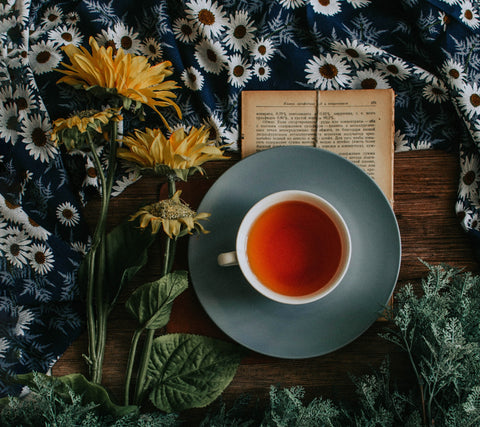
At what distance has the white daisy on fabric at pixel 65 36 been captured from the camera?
3.06ft

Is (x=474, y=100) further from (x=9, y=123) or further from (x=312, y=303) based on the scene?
(x=9, y=123)

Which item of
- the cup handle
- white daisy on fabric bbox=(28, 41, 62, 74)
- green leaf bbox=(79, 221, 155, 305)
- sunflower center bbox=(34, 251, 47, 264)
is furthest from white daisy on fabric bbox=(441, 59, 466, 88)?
sunflower center bbox=(34, 251, 47, 264)

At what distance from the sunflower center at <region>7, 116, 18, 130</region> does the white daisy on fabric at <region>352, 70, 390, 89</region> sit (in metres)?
0.69

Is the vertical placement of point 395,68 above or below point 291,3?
below

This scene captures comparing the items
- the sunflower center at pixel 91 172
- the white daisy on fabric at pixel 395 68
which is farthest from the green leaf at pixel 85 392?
the white daisy on fabric at pixel 395 68

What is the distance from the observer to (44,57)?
93 centimetres

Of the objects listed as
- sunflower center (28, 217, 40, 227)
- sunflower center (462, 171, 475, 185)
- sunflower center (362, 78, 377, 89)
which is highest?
sunflower center (362, 78, 377, 89)

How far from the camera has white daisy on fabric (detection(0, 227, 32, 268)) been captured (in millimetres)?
919

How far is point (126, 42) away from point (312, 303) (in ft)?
2.13

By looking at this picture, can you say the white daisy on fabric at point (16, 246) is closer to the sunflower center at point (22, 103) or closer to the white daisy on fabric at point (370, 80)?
the sunflower center at point (22, 103)

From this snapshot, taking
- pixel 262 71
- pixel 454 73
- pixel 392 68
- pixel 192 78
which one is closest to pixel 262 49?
pixel 262 71

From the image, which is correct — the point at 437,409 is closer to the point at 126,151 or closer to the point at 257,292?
the point at 257,292

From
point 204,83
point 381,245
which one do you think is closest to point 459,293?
point 381,245

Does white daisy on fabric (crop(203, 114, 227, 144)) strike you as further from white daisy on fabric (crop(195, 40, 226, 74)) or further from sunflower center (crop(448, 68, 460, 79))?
sunflower center (crop(448, 68, 460, 79))
